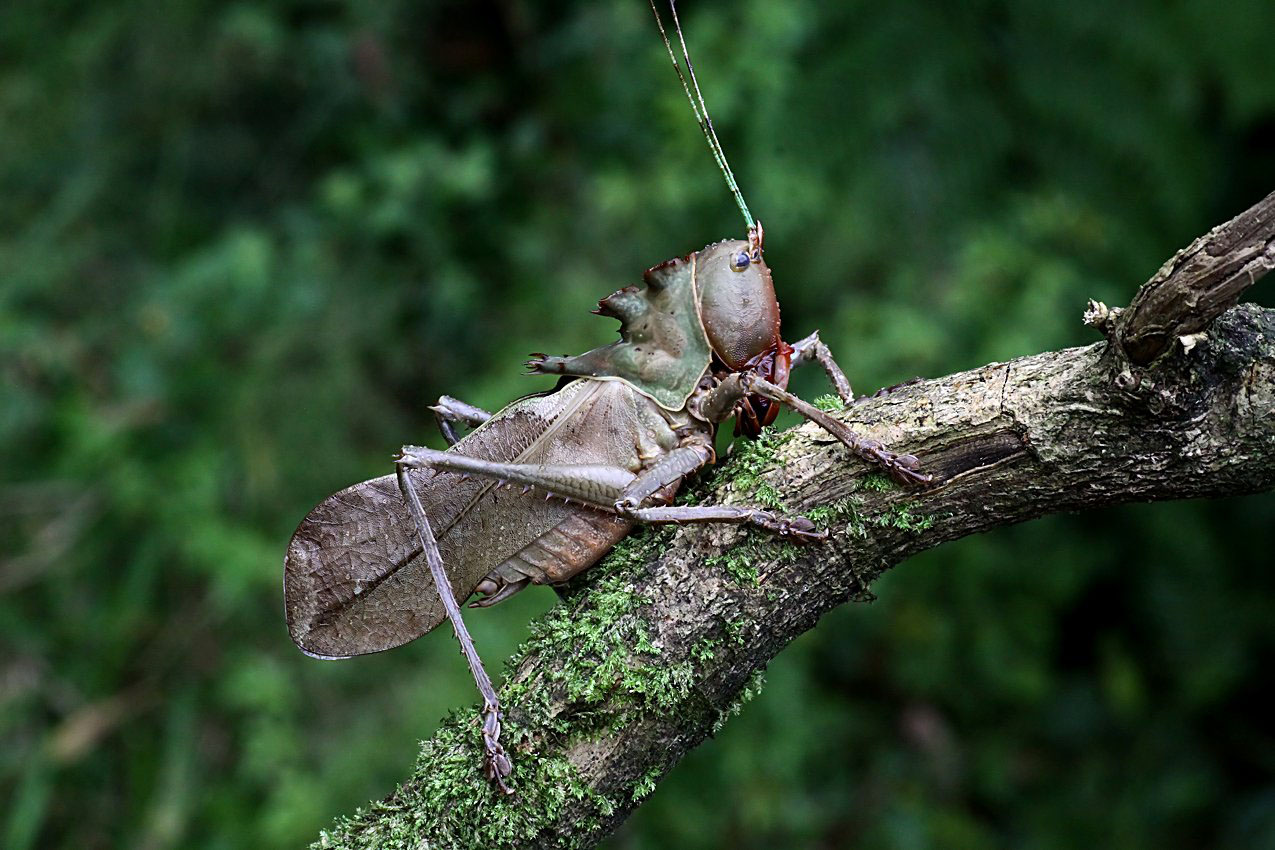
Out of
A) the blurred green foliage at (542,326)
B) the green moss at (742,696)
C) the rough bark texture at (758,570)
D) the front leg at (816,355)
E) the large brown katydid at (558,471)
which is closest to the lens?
the rough bark texture at (758,570)

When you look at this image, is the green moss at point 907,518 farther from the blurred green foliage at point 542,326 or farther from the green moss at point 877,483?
the blurred green foliage at point 542,326

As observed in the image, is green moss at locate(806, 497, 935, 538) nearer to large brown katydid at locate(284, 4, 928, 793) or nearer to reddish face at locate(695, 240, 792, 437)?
large brown katydid at locate(284, 4, 928, 793)

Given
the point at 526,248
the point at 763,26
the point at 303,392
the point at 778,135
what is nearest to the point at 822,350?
the point at 778,135

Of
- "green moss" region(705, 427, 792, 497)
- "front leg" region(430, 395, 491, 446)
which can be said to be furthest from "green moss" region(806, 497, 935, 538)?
"front leg" region(430, 395, 491, 446)

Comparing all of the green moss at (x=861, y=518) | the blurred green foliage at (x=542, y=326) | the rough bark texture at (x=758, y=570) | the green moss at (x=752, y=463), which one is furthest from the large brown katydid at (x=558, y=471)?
the blurred green foliage at (x=542, y=326)

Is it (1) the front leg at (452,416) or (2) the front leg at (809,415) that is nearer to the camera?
(2) the front leg at (809,415)

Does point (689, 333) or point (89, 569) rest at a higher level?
point (89, 569)

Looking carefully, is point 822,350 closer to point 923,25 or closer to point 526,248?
point 923,25
